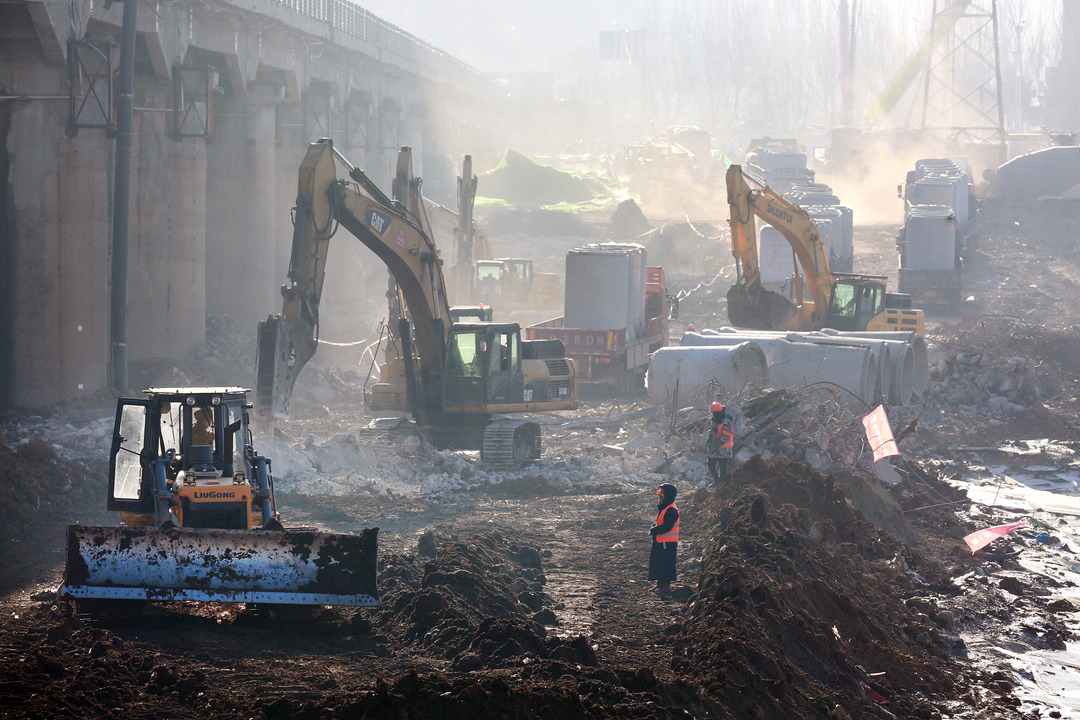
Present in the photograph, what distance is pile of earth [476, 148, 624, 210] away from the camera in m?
61.7

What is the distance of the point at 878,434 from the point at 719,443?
2534mm

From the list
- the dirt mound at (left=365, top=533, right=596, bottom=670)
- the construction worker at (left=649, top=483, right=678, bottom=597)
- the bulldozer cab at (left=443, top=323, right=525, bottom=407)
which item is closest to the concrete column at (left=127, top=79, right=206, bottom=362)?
the bulldozer cab at (left=443, top=323, right=525, bottom=407)

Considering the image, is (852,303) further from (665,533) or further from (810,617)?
(810,617)

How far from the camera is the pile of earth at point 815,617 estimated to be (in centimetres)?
832

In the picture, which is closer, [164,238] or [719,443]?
[719,443]

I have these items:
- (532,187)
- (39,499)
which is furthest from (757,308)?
(532,187)

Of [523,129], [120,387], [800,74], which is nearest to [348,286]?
[120,387]

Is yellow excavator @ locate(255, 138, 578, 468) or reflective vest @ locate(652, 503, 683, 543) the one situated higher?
yellow excavator @ locate(255, 138, 578, 468)

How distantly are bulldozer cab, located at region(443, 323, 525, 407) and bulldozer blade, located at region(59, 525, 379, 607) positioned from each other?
8.03 m

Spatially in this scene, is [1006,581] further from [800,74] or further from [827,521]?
[800,74]

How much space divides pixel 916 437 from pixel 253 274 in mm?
18566

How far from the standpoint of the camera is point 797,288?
25.0 metres

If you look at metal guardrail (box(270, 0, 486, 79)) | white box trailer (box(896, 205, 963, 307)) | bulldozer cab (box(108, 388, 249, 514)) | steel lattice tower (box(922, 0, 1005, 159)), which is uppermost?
steel lattice tower (box(922, 0, 1005, 159))

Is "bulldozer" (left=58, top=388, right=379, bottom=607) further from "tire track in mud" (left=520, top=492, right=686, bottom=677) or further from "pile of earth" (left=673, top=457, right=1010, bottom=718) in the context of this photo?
"pile of earth" (left=673, top=457, right=1010, bottom=718)
